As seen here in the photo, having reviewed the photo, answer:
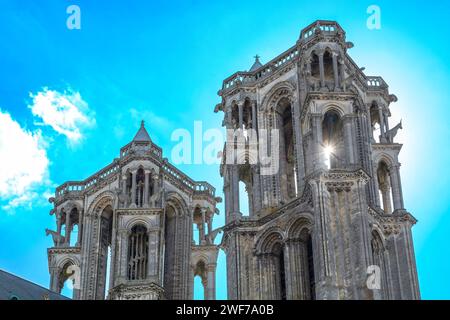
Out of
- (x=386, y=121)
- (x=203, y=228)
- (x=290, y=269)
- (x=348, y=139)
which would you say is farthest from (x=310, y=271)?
(x=203, y=228)

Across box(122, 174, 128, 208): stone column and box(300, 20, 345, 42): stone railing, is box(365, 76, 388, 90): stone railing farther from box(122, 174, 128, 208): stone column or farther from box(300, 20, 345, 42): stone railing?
box(122, 174, 128, 208): stone column

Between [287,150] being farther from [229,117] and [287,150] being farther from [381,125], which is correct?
[381,125]

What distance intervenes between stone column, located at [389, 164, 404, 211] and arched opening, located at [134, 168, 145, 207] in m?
17.3

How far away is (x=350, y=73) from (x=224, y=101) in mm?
6896

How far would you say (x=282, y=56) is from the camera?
53406 millimetres

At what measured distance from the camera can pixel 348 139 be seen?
47531 mm

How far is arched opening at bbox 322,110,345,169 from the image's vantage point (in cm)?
4825

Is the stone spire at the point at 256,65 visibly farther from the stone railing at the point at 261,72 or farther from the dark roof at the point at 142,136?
the dark roof at the point at 142,136

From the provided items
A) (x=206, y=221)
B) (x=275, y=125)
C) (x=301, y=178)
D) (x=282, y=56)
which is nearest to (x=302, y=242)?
(x=301, y=178)

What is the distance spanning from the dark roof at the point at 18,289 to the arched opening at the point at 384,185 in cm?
1773

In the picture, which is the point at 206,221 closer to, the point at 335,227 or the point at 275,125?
the point at 275,125

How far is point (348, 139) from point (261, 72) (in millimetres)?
8293

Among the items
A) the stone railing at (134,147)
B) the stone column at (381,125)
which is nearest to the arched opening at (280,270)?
the stone column at (381,125)
